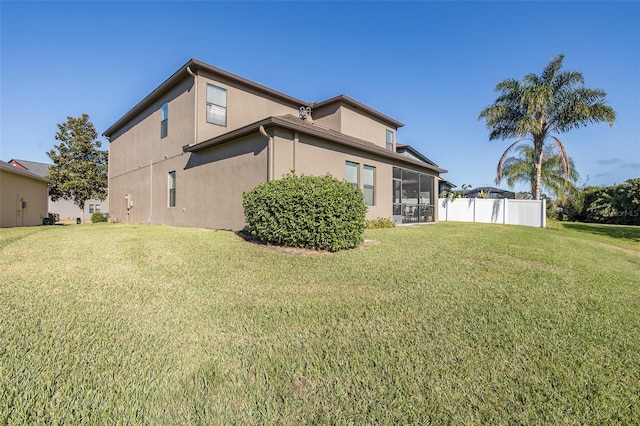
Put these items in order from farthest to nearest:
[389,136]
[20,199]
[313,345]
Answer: [389,136], [20,199], [313,345]

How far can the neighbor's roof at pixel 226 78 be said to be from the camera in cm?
1159

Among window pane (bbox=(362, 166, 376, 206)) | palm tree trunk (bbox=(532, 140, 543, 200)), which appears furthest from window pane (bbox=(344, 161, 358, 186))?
palm tree trunk (bbox=(532, 140, 543, 200))

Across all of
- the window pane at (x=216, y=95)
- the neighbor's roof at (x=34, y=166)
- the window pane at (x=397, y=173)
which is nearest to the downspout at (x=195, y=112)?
the window pane at (x=216, y=95)

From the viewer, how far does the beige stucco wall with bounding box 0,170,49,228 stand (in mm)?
14602

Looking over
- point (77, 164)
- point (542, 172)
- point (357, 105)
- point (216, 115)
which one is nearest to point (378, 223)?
point (357, 105)

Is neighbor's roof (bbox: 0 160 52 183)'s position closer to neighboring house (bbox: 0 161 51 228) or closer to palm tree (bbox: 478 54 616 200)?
neighboring house (bbox: 0 161 51 228)

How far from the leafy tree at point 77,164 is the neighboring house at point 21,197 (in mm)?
4665

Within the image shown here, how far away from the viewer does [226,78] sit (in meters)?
12.3

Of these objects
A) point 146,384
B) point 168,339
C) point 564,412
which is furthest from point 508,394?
point 168,339

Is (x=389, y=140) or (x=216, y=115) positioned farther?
(x=389, y=140)

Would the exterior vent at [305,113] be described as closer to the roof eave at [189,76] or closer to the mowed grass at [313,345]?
the roof eave at [189,76]

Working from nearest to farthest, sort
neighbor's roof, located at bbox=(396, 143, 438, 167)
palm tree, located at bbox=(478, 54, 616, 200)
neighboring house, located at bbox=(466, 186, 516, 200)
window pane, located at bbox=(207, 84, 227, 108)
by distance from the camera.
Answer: window pane, located at bbox=(207, 84, 227, 108)
palm tree, located at bbox=(478, 54, 616, 200)
neighbor's roof, located at bbox=(396, 143, 438, 167)
neighboring house, located at bbox=(466, 186, 516, 200)

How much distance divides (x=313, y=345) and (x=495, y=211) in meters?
20.6

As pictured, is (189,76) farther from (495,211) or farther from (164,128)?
(495,211)
